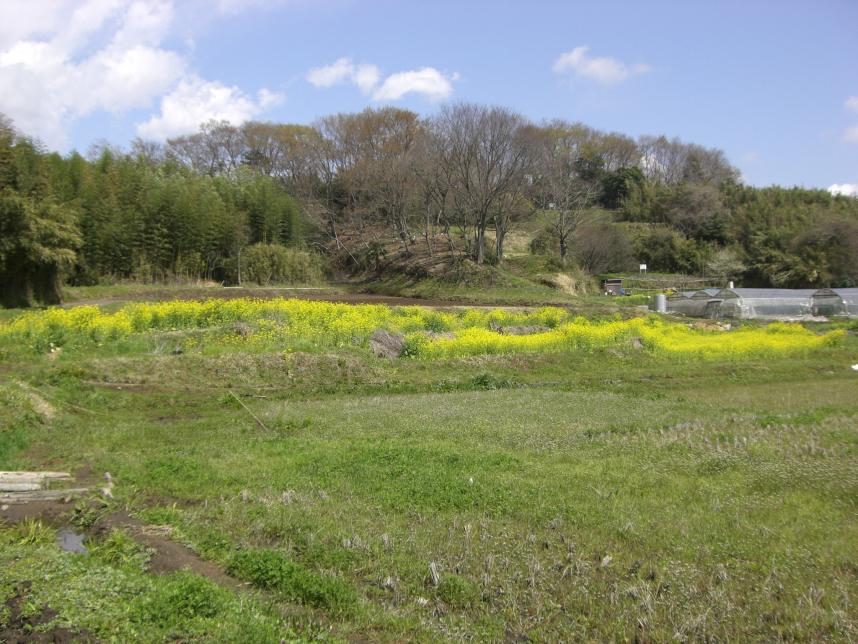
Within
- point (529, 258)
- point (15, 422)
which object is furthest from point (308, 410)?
point (529, 258)

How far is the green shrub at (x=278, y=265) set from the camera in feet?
158

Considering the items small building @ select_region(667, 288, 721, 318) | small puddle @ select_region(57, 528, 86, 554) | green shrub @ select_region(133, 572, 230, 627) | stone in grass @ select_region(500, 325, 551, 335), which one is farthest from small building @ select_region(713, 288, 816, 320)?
green shrub @ select_region(133, 572, 230, 627)

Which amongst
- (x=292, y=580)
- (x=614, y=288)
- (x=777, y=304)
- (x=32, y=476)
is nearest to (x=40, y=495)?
(x=32, y=476)

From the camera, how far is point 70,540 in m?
5.95

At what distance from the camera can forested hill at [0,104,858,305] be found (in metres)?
35.6

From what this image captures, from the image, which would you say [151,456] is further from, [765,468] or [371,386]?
[765,468]

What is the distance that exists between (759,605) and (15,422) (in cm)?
1076

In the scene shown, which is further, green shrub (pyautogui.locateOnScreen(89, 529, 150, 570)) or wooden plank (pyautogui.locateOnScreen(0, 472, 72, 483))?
wooden plank (pyautogui.locateOnScreen(0, 472, 72, 483))

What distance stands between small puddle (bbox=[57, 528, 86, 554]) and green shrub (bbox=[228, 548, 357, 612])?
1612 millimetres

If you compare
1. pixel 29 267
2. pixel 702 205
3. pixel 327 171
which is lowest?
pixel 29 267

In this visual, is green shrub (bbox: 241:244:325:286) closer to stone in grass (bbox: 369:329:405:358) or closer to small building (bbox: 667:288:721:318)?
small building (bbox: 667:288:721:318)

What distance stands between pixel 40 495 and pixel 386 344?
12.9 m

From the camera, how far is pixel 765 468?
762 cm

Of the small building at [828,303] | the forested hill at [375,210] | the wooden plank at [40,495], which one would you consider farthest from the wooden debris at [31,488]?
the small building at [828,303]
